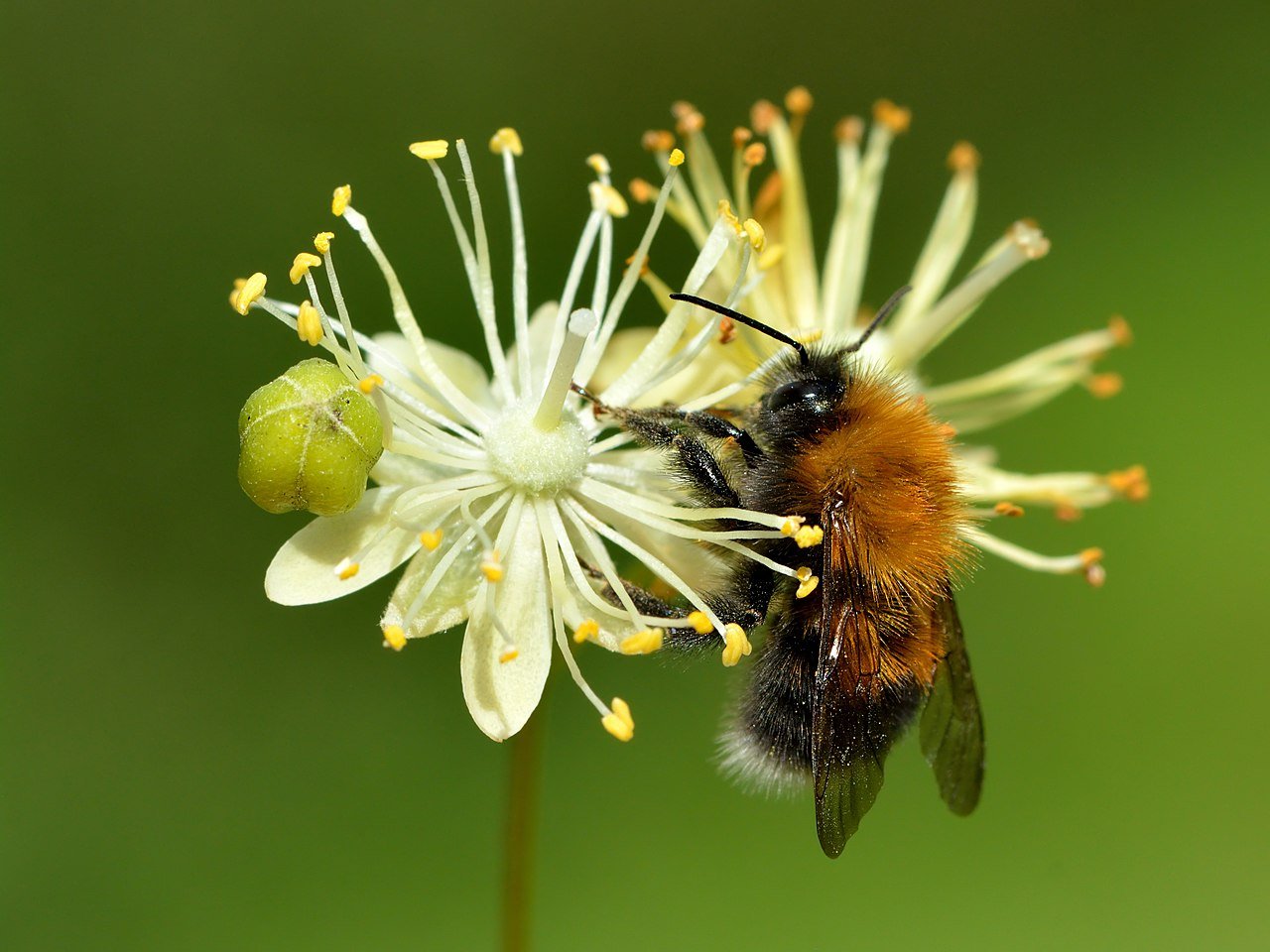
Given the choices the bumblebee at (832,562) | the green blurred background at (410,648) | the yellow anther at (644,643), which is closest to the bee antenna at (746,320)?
the bumblebee at (832,562)

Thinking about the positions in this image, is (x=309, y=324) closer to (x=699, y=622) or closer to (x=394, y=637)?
(x=394, y=637)

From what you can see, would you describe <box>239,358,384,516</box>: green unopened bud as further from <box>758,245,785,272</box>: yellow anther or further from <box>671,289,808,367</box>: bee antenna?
<box>758,245,785,272</box>: yellow anther

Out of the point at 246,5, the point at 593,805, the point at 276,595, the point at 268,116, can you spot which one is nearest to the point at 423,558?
the point at 276,595

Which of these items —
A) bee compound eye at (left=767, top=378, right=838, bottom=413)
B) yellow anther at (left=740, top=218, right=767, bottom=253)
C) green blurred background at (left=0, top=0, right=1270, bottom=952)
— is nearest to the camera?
bee compound eye at (left=767, top=378, right=838, bottom=413)

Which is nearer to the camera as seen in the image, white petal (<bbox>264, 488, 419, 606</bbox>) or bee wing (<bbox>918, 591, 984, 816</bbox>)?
white petal (<bbox>264, 488, 419, 606</bbox>)

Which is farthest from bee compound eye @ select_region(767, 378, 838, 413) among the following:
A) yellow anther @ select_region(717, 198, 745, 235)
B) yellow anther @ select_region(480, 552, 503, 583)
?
yellow anther @ select_region(480, 552, 503, 583)

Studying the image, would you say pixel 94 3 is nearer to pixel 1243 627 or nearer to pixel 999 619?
pixel 999 619
